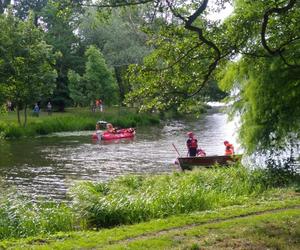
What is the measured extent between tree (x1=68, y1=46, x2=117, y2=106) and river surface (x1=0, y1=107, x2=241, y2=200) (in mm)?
12590

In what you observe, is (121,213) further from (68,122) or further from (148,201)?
(68,122)

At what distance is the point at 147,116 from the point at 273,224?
4670 centimetres

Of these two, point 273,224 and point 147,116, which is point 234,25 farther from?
point 147,116

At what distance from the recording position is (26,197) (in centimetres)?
1781

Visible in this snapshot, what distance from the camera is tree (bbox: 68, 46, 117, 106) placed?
2201 inches

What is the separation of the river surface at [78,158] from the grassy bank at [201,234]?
27.9 feet

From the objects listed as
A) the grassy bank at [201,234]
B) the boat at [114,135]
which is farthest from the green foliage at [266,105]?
the boat at [114,135]

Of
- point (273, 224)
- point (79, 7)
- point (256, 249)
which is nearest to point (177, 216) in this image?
point (273, 224)

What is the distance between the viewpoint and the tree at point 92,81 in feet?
183

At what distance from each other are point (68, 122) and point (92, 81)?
411 inches

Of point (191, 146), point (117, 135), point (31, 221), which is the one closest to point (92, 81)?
point (117, 135)

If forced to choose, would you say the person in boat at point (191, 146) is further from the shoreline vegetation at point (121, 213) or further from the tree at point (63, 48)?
the tree at point (63, 48)

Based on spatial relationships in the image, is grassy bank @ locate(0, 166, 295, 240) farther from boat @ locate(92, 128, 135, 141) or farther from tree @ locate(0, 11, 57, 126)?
tree @ locate(0, 11, 57, 126)

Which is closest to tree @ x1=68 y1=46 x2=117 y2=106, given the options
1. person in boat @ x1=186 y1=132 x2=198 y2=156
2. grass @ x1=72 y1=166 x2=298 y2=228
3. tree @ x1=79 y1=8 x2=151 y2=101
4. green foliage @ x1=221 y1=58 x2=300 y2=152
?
tree @ x1=79 y1=8 x2=151 y2=101
